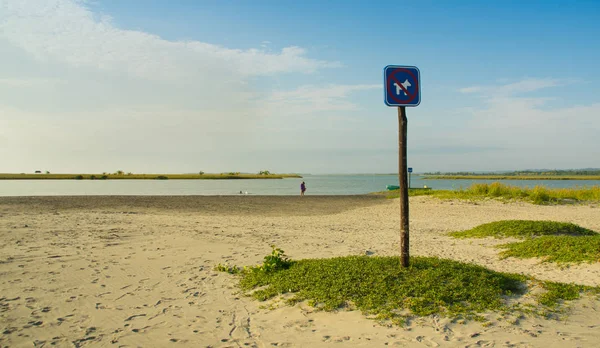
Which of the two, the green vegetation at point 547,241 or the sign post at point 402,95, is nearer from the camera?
the sign post at point 402,95

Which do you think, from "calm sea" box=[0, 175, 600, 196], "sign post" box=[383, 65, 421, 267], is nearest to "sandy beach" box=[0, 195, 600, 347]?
"sign post" box=[383, 65, 421, 267]

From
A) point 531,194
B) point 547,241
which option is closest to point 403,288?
point 547,241

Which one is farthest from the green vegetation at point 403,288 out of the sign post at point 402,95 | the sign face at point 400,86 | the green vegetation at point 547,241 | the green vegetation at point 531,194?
the green vegetation at point 531,194

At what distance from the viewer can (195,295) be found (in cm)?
740

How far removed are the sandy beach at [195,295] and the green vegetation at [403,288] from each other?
0.26 meters

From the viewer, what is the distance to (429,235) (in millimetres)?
15266

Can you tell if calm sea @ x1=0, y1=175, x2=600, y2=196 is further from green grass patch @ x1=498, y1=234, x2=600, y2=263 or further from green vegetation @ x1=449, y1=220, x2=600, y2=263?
green grass patch @ x1=498, y1=234, x2=600, y2=263

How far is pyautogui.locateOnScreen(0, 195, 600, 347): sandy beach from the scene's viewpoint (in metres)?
5.32

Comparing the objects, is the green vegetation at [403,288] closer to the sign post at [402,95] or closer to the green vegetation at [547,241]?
the sign post at [402,95]

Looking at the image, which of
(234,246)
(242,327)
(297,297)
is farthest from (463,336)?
(234,246)

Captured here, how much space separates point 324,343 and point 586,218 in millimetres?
19886

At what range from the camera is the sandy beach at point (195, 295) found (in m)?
5.32

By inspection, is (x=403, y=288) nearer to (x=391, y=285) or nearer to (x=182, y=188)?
(x=391, y=285)

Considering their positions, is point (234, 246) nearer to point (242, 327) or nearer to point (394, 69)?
point (242, 327)
